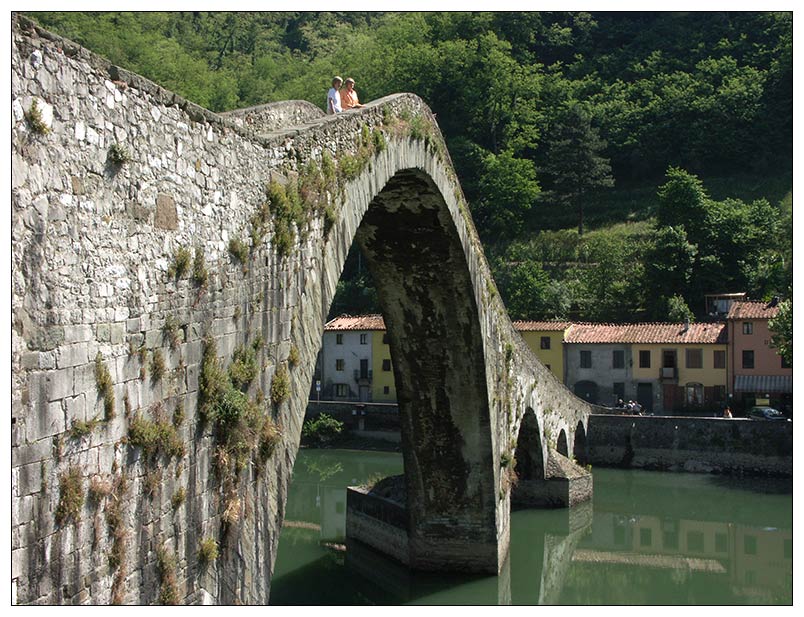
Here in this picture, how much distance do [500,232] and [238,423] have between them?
4295 centimetres

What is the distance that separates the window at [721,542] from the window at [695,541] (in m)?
0.32

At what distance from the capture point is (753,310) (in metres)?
34.1

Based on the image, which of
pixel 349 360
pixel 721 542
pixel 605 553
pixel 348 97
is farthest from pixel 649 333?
pixel 348 97

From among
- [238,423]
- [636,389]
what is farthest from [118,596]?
[636,389]

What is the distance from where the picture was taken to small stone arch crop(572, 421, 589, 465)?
29688 mm

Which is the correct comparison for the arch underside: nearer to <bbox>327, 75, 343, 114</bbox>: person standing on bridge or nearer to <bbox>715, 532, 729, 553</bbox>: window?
<bbox>327, 75, 343, 114</bbox>: person standing on bridge

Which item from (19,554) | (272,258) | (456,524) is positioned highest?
(272,258)

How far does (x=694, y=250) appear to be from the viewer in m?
40.6

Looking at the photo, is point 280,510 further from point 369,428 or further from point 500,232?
point 500,232

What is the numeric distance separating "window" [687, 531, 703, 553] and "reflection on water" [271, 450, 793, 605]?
22mm

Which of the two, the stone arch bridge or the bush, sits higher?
the stone arch bridge

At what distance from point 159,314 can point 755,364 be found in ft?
101

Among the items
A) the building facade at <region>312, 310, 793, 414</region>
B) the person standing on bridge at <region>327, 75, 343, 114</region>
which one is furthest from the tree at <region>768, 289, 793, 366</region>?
the person standing on bridge at <region>327, 75, 343, 114</region>

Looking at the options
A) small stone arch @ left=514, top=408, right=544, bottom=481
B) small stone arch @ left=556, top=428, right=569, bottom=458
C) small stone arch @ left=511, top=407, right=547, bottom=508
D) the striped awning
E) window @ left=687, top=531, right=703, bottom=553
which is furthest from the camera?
the striped awning
